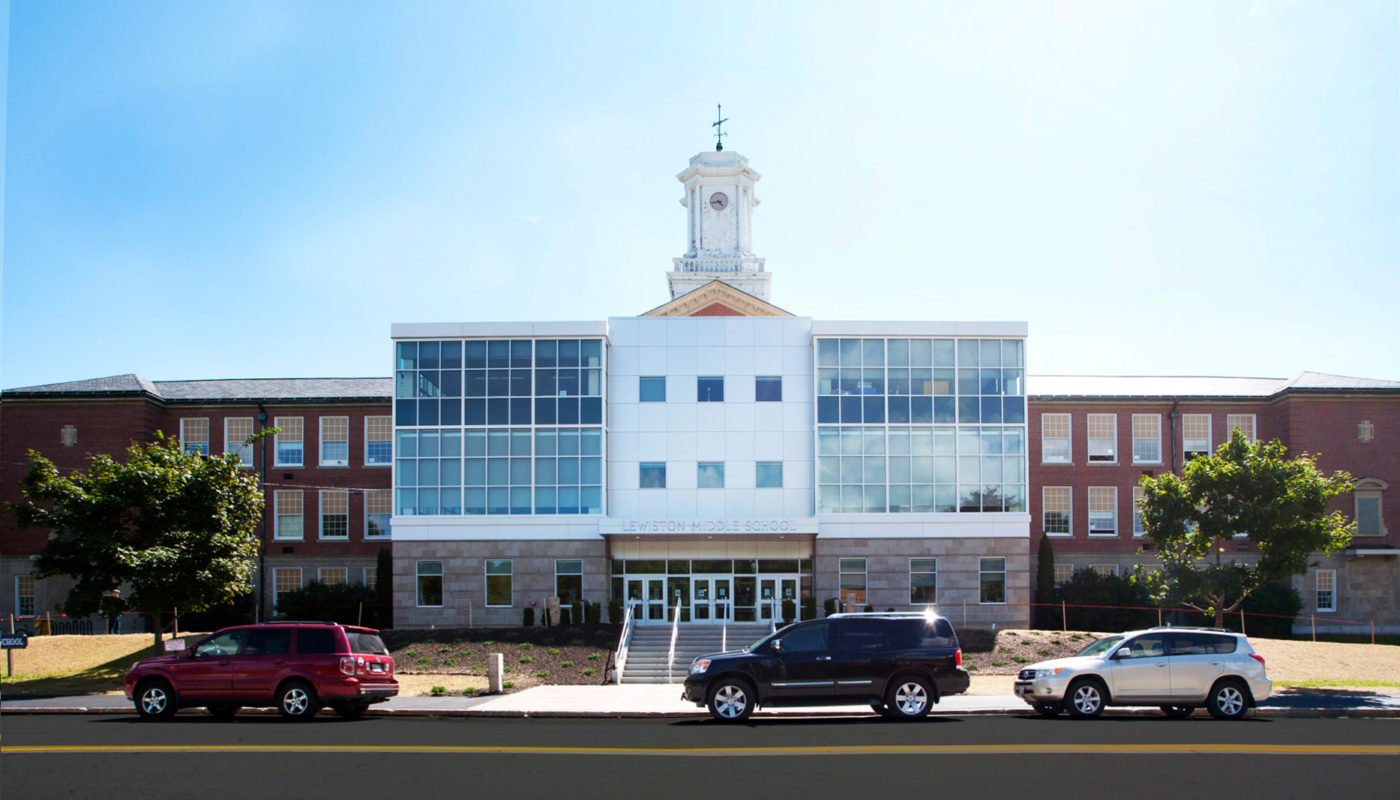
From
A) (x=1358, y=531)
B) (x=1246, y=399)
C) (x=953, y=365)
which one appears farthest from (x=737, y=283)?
(x=1358, y=531)

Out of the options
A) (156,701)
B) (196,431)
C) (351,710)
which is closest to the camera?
(156,701)

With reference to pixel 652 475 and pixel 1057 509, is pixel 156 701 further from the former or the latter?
pixel 1057 509

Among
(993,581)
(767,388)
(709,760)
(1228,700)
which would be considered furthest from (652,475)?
(709,760)

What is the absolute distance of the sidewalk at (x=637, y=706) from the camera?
2345cm

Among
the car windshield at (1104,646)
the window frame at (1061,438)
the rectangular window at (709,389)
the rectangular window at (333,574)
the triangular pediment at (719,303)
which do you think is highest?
the triangular pediment at (719,303)

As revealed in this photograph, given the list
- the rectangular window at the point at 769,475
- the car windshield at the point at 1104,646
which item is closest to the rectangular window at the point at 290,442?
the rectangular window at the point at 769,475

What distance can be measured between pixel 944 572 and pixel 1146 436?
13638 millimetres

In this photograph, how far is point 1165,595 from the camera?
1308 inches

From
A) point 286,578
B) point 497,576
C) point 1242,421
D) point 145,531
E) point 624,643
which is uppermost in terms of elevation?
point 1242,421

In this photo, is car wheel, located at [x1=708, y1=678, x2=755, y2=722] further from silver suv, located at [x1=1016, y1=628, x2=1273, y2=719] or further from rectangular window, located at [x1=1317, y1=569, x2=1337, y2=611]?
rectangular window, located at [x1=1317, y1=569, x2=1337, y2=611]

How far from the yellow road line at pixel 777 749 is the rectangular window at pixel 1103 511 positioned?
3442cm

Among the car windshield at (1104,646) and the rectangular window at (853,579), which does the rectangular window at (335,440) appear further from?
the car windshield at (1104,646)

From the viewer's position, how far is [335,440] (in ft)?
170

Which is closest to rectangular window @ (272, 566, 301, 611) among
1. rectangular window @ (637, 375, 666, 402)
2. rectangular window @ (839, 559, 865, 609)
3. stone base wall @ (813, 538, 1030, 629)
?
rectangular window @ (637, 375, 666, 402)
